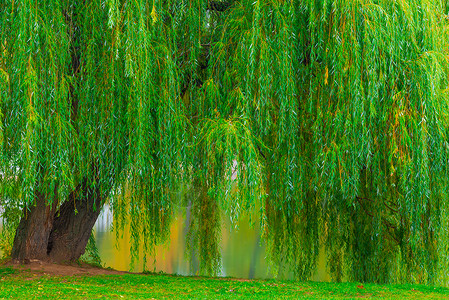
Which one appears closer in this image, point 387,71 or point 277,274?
point 387,71

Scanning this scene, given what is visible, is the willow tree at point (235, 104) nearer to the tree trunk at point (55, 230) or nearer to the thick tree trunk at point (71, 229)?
the tree trunk at point (55, 230)

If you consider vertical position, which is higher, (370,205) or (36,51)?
(36,51)

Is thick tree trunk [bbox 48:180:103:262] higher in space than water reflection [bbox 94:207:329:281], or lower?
higher

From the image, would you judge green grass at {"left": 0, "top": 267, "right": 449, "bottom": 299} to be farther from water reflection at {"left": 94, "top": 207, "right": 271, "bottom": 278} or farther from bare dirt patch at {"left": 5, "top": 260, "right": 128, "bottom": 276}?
water reflection at {"left": 94, "top": 207, "right": 271, "bottom": 278}

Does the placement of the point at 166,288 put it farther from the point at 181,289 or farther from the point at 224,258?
the point at 224,258

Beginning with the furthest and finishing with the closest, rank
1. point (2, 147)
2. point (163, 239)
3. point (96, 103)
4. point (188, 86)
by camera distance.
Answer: point (163, 239) → point (188, 86) → point (96, 103) → point (2, 147)

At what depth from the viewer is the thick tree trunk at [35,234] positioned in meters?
6.77

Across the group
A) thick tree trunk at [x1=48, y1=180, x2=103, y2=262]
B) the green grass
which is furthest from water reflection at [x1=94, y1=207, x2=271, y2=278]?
the green grass

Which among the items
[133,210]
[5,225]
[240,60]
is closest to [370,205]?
[240,60]

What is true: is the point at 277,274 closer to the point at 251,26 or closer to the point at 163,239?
the point at 163,239

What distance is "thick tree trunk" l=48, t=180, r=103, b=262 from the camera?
709 centimetres

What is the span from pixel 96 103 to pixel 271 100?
1.84 m

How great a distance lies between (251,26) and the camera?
5.58 m

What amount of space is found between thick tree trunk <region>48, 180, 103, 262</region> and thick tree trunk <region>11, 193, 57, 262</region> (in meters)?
0.20
